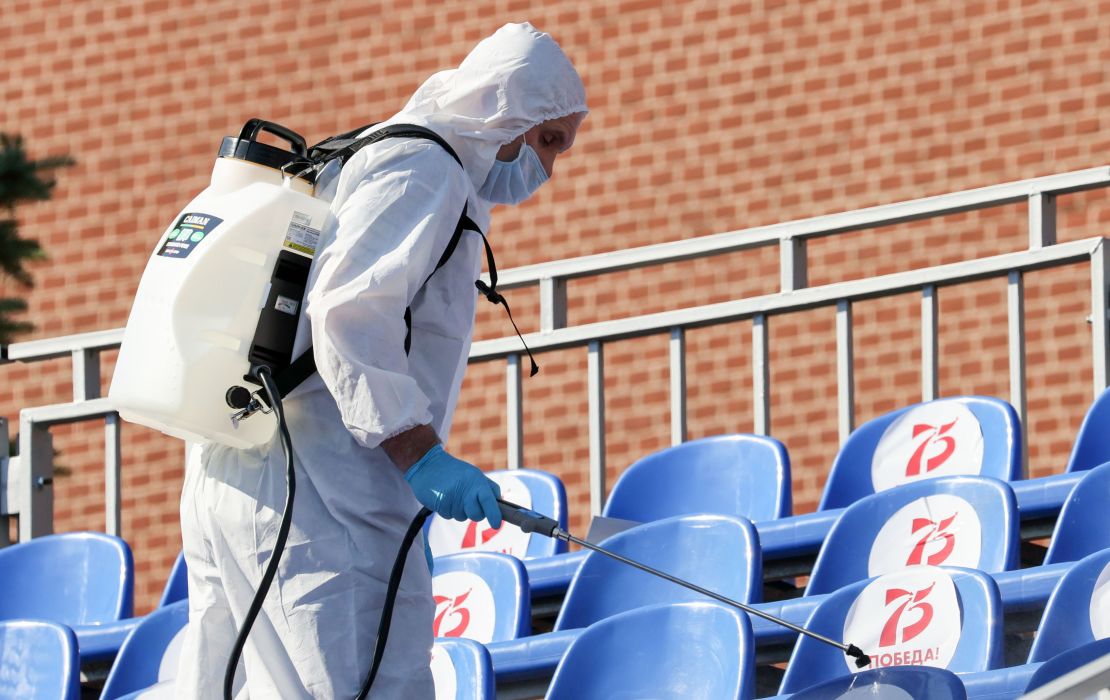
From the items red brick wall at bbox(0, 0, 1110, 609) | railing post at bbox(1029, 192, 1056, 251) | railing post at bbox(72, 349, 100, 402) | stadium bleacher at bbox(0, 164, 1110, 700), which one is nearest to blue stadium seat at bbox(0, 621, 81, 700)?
stadium bleacher at bbox(0, 164, 1110, 700)

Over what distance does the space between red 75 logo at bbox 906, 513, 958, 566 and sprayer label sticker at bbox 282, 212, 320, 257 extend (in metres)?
1.87

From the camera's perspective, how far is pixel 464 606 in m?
4.82

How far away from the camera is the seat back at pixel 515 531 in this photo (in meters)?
5.64

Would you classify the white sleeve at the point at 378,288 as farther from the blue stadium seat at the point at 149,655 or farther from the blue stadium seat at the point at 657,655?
the blue stadium seat at the point at 149,655

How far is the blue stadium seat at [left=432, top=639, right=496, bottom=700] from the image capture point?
371 cm

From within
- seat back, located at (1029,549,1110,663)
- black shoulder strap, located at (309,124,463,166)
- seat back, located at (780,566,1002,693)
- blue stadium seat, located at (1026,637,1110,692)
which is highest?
black shoulder strap, located at (309,124,463,166)

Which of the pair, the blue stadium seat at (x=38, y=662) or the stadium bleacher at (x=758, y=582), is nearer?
the stadium bleacher at (x=758, y=582)

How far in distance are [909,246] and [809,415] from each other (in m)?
0.86

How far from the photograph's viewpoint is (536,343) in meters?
6.33

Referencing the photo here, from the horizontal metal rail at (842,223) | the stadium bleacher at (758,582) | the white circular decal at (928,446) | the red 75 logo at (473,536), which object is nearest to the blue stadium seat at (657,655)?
the stadium bleacher at (758,582)

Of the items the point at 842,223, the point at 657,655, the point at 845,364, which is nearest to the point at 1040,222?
the point at 842,223

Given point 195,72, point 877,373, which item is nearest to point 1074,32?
point 877,373

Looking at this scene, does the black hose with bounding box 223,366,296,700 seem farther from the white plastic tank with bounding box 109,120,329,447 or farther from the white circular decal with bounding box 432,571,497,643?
the white circular decal with bounding box 432,571,497,643

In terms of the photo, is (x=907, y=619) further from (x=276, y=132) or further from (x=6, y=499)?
(x=6, y=499)
